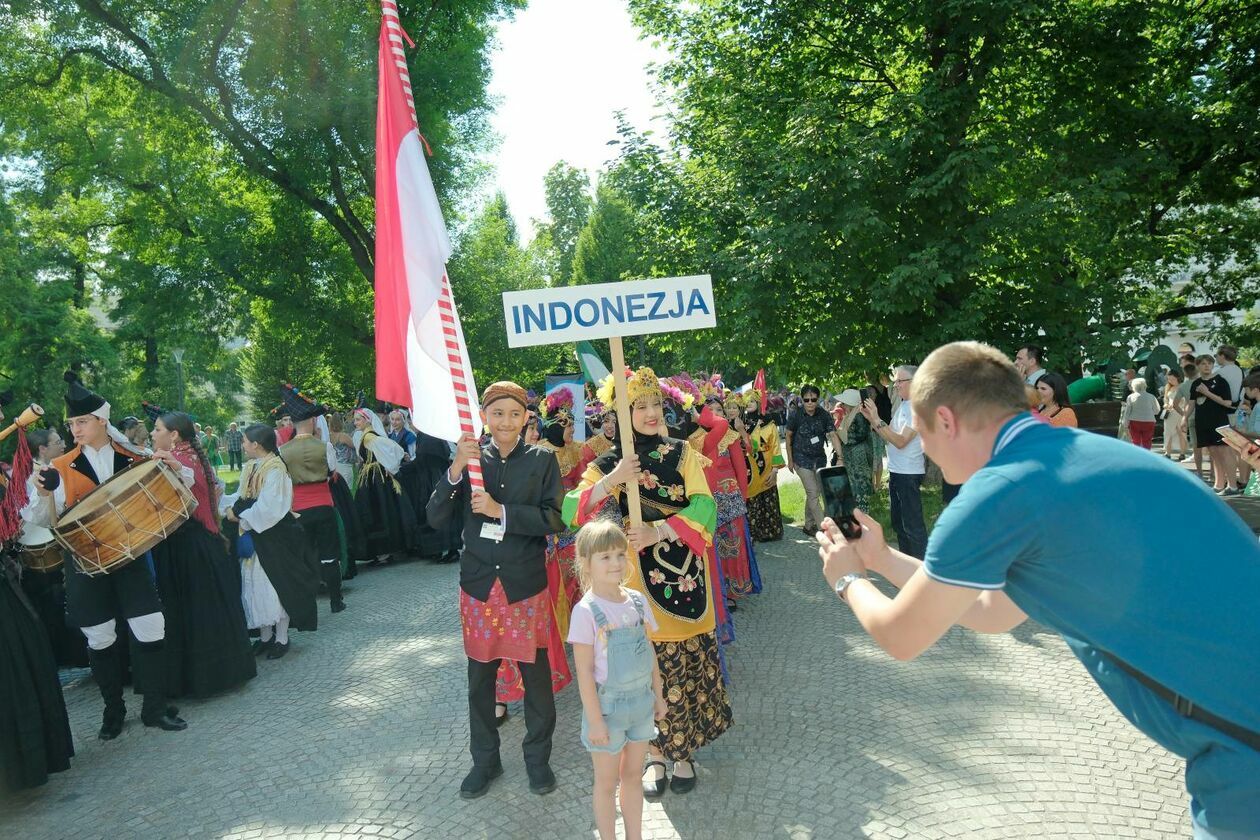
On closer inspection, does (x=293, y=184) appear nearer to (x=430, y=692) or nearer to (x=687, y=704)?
(x=430, y=692)

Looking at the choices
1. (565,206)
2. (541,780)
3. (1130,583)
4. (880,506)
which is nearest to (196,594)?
(541,780)

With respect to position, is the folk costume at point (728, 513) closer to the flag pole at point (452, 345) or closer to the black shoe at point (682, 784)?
the black shoe at point (682, 784)

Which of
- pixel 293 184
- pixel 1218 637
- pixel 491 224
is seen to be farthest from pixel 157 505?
pixel 491 224

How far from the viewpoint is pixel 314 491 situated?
8281mm

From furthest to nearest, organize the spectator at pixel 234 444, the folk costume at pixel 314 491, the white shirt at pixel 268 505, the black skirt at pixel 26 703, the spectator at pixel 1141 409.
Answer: the spectator at pixel 234 444 < the spectator at pixel 1141 409 < the folk costume at pixel 314 491 < the white shirt at pixel 268 505 < the black skirt at pixel 26 703

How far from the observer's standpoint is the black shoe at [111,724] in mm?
5457

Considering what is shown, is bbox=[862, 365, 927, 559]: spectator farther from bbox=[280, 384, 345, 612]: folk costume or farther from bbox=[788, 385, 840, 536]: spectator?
bbox=[280, 384, 345, 612]: folk costume

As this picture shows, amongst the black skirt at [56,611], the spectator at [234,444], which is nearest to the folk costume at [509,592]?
the black skirt at [56,611]

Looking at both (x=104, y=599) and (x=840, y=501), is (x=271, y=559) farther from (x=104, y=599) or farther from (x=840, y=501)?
(x=840, y=501)

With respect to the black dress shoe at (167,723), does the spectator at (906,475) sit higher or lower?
higher

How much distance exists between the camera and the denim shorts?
354 cm

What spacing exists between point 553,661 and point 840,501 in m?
3.18

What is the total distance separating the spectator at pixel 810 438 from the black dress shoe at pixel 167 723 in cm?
711

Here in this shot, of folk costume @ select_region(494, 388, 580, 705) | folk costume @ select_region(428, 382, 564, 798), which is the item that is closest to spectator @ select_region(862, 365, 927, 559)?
folk costume @ select_region(494, 388, 580, 705)
